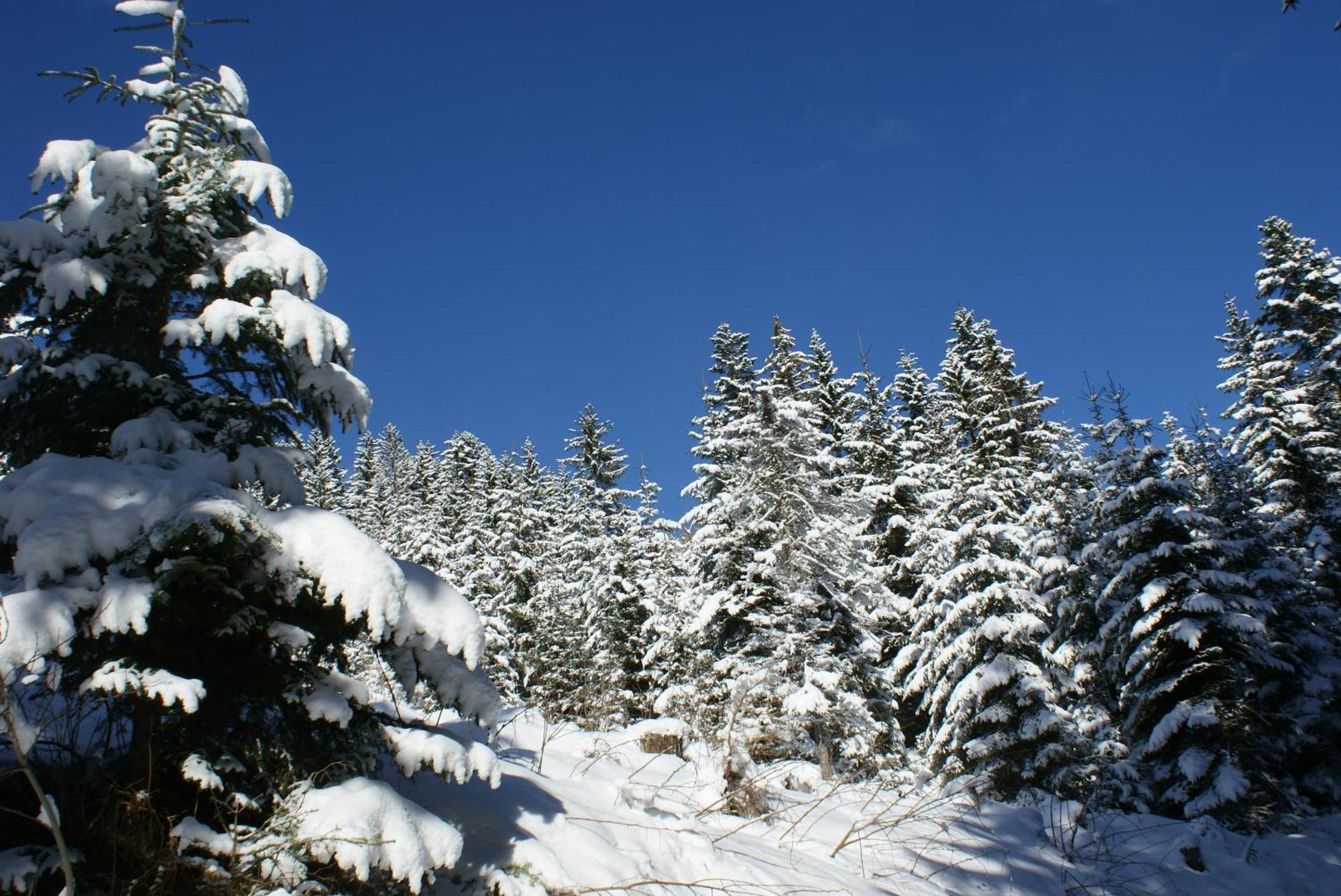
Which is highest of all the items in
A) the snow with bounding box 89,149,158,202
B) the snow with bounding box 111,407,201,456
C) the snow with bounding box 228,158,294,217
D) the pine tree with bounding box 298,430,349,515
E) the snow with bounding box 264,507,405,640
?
the pine tree with bounding box 298,430,349,515

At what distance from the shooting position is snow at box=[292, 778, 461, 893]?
135 inches

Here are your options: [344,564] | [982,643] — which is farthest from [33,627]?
[982,643]

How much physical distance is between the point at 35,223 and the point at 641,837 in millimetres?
5342

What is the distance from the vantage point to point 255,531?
3.96m

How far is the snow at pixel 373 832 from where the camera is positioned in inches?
135

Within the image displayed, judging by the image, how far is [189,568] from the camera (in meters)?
3.68

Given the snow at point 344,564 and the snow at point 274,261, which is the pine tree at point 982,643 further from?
the snow at point 274,261

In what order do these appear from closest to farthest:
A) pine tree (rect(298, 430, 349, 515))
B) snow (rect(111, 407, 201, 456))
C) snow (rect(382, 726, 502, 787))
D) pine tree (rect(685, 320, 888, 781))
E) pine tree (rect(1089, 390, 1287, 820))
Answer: snow (rect(382, 726, 502, 787)) → snow (rect(111, 407, 201, 456)) → pine tree (rect(1089, 390, 1287, 820)) → pine tree (rect(685, 320, 888, 781)) → pine tree (rect(298, 430, 349, 515))

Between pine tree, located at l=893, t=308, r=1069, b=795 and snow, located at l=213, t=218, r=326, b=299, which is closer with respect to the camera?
snow, located at l=213, t=218, r=326, b=299

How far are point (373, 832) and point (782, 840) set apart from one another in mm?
3630

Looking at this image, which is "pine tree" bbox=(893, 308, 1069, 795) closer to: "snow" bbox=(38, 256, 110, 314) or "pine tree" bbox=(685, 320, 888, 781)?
"pine tree" bbox=(685, 320, 888, 781)

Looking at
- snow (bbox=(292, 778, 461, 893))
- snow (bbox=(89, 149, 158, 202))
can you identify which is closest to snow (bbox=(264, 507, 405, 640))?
snow (bbox=(292, 778, 461, 893))

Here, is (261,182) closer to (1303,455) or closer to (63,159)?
(63,159)

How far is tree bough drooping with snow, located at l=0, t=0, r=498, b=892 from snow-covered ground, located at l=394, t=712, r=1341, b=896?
2.15 ft
